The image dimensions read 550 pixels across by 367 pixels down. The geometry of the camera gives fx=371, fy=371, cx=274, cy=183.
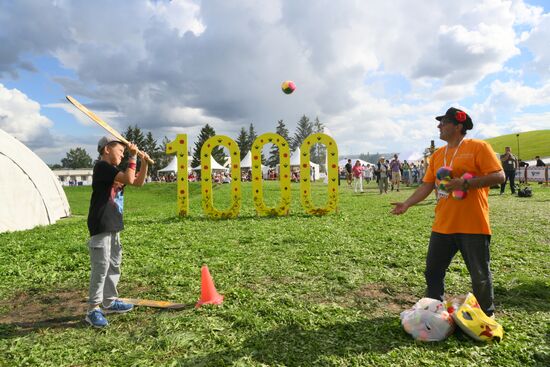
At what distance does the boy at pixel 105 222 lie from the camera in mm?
4230

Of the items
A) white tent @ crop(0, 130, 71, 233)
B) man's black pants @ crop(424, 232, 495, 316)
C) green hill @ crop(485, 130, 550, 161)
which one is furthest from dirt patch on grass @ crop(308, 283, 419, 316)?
green hill @ crop(485, 130, 550, 161)

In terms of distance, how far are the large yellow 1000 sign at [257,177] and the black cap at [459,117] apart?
8741mm

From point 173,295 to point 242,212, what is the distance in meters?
8.90

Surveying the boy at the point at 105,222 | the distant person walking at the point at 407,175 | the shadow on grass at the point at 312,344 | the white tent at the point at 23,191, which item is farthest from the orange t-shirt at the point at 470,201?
the distant person walking at the point at 407,175

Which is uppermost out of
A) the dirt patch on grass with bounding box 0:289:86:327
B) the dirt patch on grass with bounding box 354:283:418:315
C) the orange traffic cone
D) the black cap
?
the black cap

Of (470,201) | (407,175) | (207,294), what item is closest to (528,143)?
(407,175)

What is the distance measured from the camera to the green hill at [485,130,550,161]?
59556 millimetres

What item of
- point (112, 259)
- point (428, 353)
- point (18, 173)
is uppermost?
point (18, 173)

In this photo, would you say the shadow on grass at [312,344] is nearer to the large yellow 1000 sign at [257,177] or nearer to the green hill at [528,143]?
the large yellow 1000 sign at [257,177]

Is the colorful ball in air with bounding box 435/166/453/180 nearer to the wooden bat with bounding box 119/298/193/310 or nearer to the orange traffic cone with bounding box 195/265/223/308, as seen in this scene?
the orange traffic cone with bounding box 195/265/223/308

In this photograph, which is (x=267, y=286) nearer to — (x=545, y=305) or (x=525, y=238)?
(x=545, y=305)

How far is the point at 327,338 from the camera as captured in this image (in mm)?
3773

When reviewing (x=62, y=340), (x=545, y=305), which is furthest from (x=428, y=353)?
(x=62, y=340)

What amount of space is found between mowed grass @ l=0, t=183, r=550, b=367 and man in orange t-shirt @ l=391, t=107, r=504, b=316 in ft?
→ 1.99
